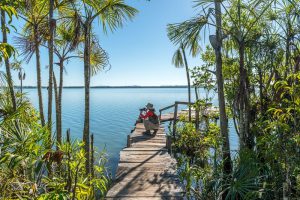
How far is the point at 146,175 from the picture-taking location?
748 cm

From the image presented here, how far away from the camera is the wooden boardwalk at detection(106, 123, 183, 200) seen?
6.24 m

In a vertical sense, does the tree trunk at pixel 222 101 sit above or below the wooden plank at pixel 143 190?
above

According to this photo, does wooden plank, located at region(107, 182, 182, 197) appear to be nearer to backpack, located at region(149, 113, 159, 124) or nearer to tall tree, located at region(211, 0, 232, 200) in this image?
tall tree, located at region(211, 0, 232, 200)

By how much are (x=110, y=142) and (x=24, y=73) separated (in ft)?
57.8

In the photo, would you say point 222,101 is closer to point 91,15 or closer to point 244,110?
point 244,110

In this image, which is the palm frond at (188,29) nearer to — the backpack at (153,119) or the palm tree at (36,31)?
the palm tree at (36,31)

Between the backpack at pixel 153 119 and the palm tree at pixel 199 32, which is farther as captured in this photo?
the backpack at pixel 153 119

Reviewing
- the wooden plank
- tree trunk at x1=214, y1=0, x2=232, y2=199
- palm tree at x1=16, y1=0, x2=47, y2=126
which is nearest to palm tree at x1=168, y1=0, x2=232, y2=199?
tree trunk at x1=214, y1=0, x2=232, y2=199

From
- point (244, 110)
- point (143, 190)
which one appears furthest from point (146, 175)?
point (244, 110)

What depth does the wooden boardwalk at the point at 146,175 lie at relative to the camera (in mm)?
6236

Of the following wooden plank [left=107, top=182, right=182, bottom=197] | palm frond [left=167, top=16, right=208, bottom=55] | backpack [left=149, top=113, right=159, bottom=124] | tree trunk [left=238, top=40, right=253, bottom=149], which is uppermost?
palm frond [left=167, top=16, right=208, bottom=55]

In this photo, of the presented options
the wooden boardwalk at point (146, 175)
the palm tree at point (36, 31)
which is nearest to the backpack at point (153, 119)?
the wooden boardwalk at point (146, 175)

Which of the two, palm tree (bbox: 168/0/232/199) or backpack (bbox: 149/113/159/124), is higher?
palm tree (bbox: 168/0/232/199)

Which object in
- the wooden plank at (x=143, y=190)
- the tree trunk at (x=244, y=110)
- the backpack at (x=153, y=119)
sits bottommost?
the wooden plank at (x=143, y=190)
